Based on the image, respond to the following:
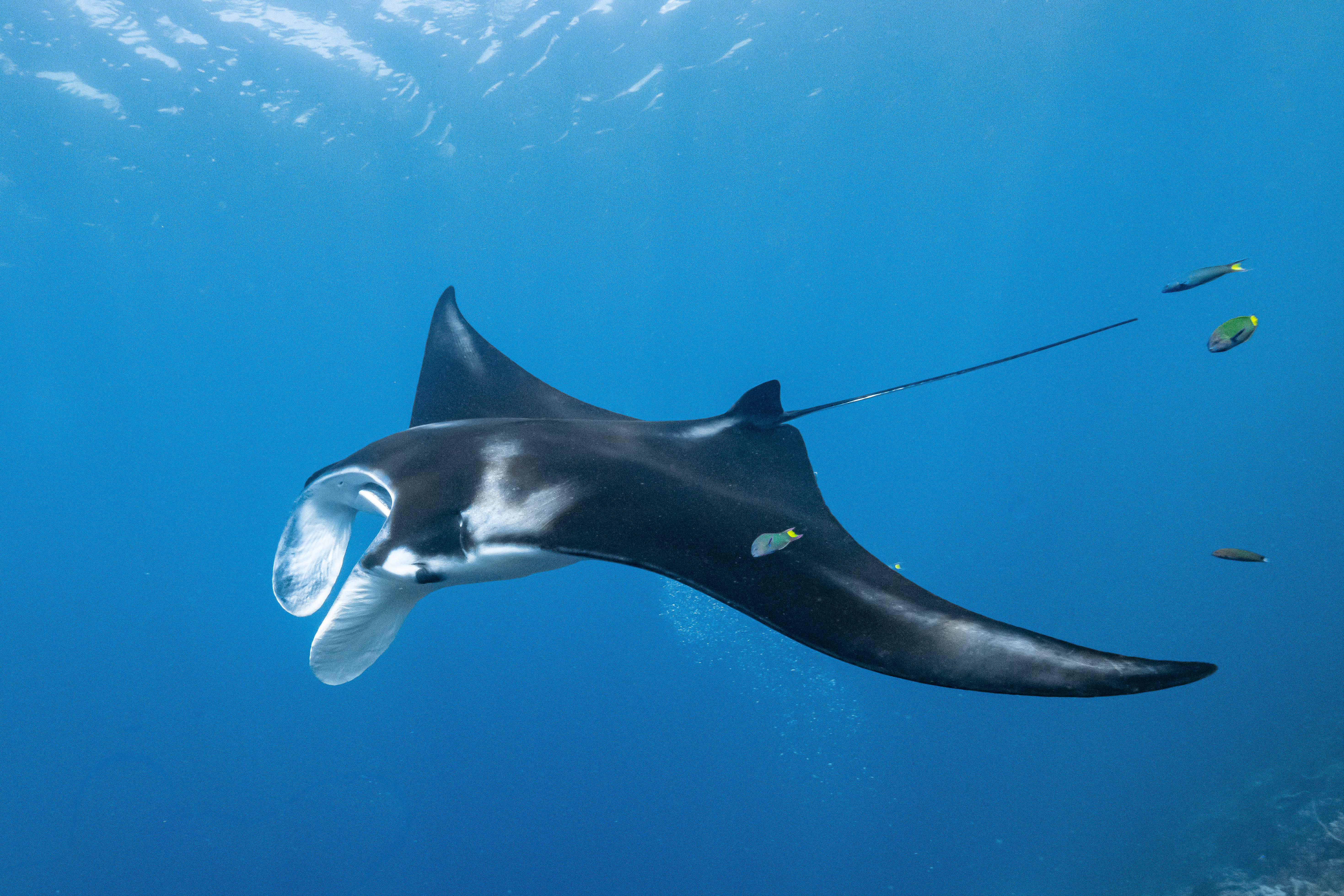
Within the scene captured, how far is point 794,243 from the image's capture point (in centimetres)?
2694

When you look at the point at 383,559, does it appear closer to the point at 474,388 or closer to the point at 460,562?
the point at 460,562

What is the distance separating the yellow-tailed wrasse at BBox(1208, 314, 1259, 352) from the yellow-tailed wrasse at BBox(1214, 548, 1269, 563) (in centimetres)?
89

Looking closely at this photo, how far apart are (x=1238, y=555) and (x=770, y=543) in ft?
7.94

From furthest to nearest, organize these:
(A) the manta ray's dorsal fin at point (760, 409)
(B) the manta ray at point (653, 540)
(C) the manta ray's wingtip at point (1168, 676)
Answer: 1. (A) the manta ray's dorsal fin at point (760, 409)
2. (B) the manta ray at point (653, 540)
3. (C) the manta ray's wingtip at point (1168, 676)

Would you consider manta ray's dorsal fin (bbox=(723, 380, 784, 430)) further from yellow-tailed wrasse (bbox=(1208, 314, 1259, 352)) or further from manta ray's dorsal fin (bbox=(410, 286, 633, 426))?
yellow-tailed wrasse (bbox=(1208, 314, 1259, 352))

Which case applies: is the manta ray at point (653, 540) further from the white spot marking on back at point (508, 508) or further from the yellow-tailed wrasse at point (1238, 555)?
the yellow-tailed wrasse at point (1238, 555)

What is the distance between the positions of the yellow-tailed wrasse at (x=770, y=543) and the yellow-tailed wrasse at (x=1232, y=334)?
2.23 metres

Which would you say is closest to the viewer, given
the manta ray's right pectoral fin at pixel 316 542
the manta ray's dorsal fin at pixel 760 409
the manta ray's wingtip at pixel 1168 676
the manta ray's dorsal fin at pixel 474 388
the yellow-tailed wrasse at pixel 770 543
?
the manta ray's wingtip at pixel 1168 676

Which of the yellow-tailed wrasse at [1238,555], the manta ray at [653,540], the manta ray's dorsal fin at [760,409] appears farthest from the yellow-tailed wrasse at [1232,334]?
the manta ray's dorsal fin at [760,409]

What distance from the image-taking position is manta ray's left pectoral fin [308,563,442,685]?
7.54ft

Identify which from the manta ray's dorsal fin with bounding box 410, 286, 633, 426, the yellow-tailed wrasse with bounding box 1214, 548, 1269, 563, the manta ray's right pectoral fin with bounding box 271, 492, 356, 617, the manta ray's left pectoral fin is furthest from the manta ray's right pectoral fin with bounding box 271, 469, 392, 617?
the yellow-tailed wrasse with bounding box 1214, 548, 1269, 563

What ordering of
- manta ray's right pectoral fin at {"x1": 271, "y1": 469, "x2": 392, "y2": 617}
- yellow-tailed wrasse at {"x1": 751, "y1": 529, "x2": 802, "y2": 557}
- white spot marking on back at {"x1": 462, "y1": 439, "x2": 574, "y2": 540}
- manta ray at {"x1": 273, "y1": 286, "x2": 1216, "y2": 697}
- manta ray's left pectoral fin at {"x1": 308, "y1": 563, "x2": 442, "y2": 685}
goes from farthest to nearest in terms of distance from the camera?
manta ray's right pectoral fin at {"x1": 271, "y1": 469, "x2": 392, "y2": 617}, manta ray's left pectoral fin at {"x1": 308, "y1": 563, "x2": 442, "y2": 685}, white spot marking on back at {"x1": 462, "y1": 439, "x2": 574, "y2": 540}, yellow-tailed wrasse at {"x1": 751, "y1": 529, "x2": 802, "y2": 557}, manta ray at {"x1": 273, "y1": 286, "x2": 1216, "y2": 697}

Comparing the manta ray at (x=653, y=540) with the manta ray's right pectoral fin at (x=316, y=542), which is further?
the manta ray's right pectoral fin at (x=316, y=542)

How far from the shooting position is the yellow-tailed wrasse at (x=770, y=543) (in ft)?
6.49
